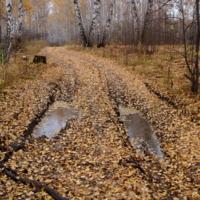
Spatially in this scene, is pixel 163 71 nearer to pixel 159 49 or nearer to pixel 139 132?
pixel 159 49

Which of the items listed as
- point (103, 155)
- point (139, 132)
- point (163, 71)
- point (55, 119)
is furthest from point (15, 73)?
point (103, 155)

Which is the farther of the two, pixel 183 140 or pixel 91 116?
pixel 91 116

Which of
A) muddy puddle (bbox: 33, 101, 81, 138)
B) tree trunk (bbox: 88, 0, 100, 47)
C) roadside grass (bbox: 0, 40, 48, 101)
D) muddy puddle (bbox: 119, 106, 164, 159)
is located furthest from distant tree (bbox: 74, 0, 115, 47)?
muddy puddle (bbox: 119, 106, 164, 159)

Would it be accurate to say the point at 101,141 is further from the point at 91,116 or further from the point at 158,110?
the point at 158,110

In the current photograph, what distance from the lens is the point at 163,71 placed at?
12.8 m

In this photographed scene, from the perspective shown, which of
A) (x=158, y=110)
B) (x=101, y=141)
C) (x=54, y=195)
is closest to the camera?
(x=54, y=195)

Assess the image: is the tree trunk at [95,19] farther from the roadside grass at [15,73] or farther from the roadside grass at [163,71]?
the roadside grass at [15,73]

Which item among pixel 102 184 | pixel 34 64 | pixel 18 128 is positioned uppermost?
pixel 34 64

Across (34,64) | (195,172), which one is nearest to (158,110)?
(195,172)

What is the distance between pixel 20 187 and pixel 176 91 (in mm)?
7447

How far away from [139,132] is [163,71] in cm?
708

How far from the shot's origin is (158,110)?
812 cm

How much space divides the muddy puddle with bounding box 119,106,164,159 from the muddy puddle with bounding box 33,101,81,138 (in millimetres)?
1658

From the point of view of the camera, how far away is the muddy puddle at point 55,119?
655cm
